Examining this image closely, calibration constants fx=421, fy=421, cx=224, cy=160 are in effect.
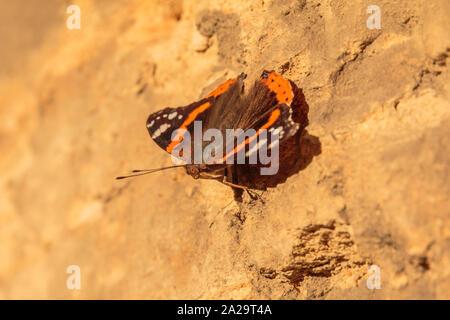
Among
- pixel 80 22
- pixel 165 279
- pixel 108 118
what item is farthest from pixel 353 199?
pixel 80 22

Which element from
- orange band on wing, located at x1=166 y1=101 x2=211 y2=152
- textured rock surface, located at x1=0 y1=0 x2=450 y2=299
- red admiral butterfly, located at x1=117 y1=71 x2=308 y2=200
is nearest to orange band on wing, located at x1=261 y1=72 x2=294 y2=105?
red admiral butterfly, located at x1=117 y1=71 x2=308 y2=200

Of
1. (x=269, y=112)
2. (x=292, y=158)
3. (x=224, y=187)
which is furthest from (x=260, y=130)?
(x=224, y=187)

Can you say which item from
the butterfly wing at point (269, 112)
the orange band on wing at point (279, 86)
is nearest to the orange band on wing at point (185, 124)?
the butterfly wing at point (269, 112)

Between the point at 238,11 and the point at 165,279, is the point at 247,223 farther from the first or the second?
the point at 238,11

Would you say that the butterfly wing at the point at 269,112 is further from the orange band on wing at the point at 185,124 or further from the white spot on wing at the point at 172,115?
the white spot on wing at the point at 172,115

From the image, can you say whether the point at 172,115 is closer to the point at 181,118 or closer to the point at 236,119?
the point at 181,118

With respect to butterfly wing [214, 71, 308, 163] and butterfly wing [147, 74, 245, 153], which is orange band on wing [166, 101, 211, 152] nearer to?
butterfly wing [147, 74, 245, 153]

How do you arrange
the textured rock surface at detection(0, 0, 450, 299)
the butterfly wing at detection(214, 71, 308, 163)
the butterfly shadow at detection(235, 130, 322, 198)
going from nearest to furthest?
the textured rock surface at detection(0, 0, 450, 299)
the butterfly wing at detection(214, 71, 308, 163)
the butterfly shadow at detection(235, 130, 322, 198)
